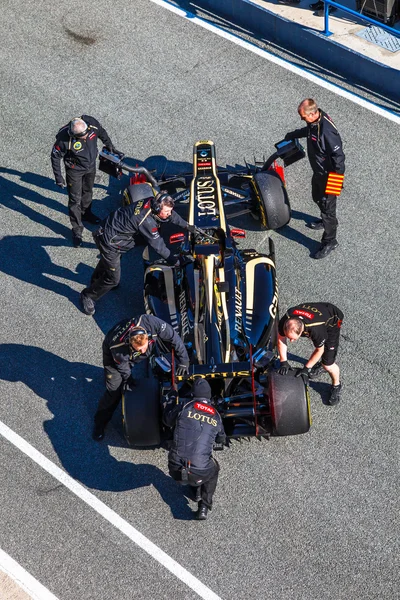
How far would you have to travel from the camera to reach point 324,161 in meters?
11.9

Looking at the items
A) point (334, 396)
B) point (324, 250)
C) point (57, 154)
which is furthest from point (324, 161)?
point (57, 154)

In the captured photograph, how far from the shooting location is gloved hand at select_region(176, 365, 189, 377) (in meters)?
9.77

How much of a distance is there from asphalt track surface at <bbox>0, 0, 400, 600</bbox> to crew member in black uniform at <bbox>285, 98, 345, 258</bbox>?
0.42m

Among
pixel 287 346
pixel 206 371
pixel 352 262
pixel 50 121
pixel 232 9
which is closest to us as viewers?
pixel 206 371

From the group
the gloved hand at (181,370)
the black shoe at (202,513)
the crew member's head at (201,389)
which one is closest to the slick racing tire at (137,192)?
the gloved hand at (181,370)

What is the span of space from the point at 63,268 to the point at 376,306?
13.7 ft

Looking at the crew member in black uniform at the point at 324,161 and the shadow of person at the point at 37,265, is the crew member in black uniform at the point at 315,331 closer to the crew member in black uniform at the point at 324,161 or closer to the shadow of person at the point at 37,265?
the crew member in black uniform at the point at 324,161

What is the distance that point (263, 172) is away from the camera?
12.5 m

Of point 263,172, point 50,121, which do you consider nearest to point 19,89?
point 50,121

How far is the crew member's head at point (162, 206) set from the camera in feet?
35.3

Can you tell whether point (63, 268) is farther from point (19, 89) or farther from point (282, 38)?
point (282, 38)

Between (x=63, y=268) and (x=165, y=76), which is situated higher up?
(x=165, y=76)

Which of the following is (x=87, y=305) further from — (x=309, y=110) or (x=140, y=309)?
(x=309, y=110)

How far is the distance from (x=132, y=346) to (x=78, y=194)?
3498 mm
